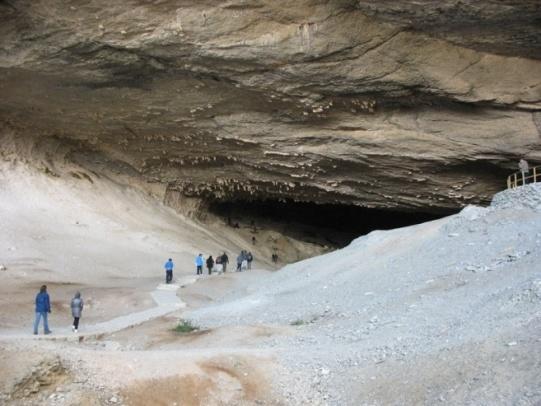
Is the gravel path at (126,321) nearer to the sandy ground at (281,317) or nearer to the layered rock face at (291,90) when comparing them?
the sandy ground at (281,317)

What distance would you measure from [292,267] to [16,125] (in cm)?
1298

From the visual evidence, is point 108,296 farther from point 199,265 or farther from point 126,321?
point 199,265

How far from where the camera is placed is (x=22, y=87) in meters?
24.9

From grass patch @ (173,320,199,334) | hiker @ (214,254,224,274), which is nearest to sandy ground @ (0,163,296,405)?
grass patch @ (173,320,199,334)

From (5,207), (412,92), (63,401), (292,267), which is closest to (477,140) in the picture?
(412,92)

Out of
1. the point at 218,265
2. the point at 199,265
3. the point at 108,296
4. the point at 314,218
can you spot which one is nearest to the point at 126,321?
the point at 108,296

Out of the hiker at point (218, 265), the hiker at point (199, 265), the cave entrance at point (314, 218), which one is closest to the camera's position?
the hiker at point (199, 265)

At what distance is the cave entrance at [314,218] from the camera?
38500mm

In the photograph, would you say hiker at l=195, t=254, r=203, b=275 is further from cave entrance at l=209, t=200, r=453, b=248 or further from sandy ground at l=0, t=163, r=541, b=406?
cave entrance at l=209, t=200, r=453, b=248

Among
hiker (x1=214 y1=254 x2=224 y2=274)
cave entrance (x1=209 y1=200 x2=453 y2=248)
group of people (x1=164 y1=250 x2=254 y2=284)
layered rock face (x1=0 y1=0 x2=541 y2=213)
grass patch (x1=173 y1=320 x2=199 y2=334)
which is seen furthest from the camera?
cave entrance (x1=209 y1=200 x2=453 y2=248)

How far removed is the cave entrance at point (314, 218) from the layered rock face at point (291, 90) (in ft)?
24.6

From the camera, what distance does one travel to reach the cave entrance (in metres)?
38.5

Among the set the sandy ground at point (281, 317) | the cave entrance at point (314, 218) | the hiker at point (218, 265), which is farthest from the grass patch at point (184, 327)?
the cave entrance at point (314, 218)

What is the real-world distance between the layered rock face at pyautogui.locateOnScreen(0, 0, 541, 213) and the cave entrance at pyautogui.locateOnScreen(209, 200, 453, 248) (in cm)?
749
